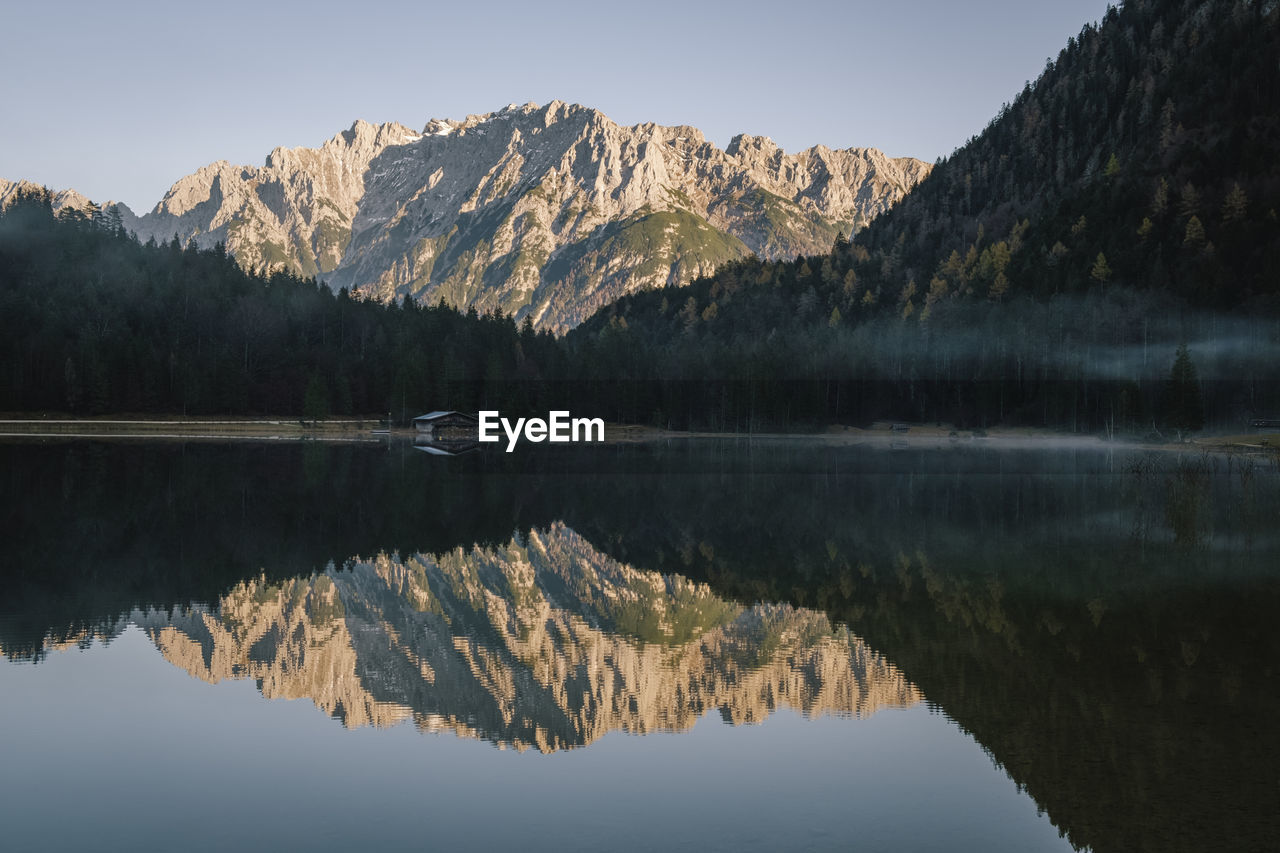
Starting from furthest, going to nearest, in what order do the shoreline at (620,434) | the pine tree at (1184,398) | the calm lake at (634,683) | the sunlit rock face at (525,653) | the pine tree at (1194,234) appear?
the pine tree at (1194,234) < the shoreline at (620,434) < the pine tree at (1184,398) < the sunlit rock face at (525,653) < the calm lake at (634,683)

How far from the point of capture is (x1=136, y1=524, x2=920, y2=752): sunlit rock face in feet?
68.8

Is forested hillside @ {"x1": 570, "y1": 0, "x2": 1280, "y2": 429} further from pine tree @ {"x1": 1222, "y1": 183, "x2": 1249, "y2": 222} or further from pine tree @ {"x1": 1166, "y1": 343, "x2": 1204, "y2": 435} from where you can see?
pine tree @ {"x1": 1166, "y1": 343, "x2": 1204, "y2": 435}

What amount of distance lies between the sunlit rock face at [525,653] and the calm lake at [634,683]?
12 centimetres

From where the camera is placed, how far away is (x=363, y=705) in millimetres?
21078

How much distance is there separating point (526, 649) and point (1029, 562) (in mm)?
19977

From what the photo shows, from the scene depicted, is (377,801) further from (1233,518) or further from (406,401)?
(406,401)

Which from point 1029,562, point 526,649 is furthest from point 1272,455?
point 526,649

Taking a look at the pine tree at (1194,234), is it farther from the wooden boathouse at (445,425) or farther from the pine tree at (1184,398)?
the wooden boathouse at (445,425)

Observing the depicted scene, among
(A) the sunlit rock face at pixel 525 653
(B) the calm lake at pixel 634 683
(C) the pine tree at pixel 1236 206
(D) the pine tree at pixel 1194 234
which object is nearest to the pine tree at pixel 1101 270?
(D) the pine tree at pixel 1194 234

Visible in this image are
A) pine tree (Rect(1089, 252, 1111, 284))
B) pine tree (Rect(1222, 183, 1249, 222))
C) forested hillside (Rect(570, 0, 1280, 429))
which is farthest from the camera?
pine tree (Rect(1089, 252, 1111, 284))

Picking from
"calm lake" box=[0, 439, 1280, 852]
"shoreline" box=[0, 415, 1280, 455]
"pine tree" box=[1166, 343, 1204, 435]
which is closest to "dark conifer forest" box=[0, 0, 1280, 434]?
"shoreline" box=[0, 415, 1280, 455]

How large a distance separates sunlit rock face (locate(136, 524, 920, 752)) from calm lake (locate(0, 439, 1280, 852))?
115mm

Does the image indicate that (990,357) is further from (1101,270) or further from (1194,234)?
(1194,234)

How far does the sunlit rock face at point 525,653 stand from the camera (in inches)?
826
